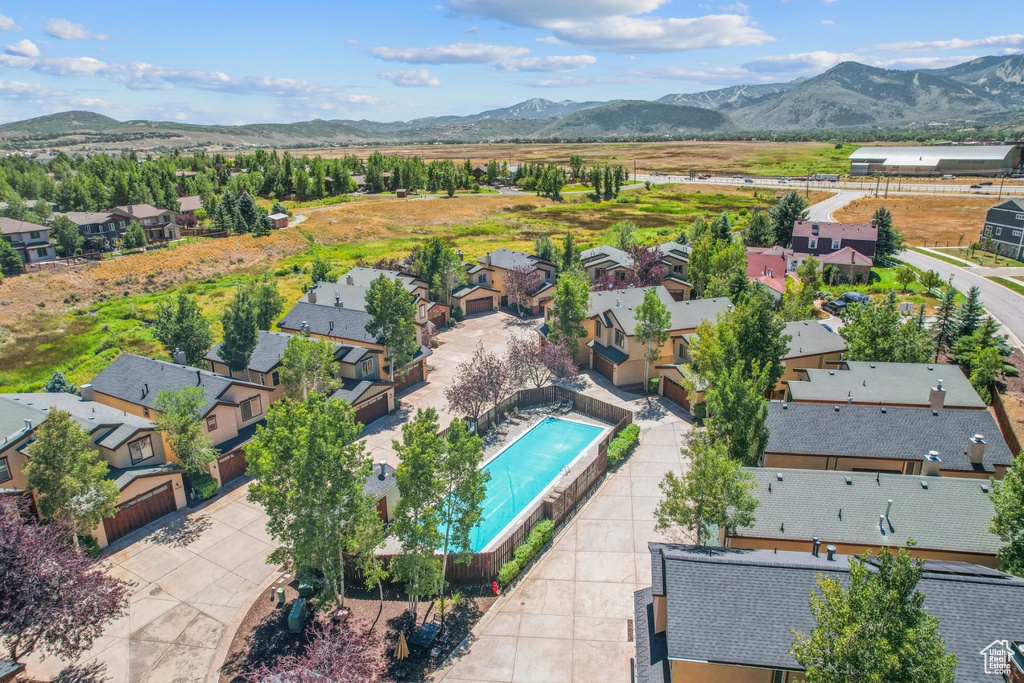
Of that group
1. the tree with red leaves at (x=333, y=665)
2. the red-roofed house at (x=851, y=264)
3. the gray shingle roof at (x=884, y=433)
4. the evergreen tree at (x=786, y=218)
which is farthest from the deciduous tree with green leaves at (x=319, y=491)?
the evergreen tree at (x=786, y=218)

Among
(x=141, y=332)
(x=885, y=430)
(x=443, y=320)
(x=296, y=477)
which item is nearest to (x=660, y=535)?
(x=885, y=430)

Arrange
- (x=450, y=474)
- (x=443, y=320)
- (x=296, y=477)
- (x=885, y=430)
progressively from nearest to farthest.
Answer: (x=296, y=477)
(x=450, y=474)
(x=885, y=430)
(x=443, y=320)

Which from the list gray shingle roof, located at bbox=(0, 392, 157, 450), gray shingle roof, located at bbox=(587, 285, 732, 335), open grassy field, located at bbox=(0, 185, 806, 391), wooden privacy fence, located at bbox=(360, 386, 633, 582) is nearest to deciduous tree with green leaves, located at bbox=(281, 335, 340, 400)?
gray shingle roof, located at bbox=(0, 392, 157, 450)

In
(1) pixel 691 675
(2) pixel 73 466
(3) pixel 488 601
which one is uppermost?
(2) pixel 73 466

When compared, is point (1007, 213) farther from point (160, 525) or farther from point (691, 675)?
point (160, 525)

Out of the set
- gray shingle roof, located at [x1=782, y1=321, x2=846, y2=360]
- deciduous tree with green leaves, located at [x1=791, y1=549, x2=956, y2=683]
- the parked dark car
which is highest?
deciduous tree with green leaves, located at [x1=791, y1=549, x2=956, y2=683]

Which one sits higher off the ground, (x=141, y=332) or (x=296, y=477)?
(x=296, y=477)

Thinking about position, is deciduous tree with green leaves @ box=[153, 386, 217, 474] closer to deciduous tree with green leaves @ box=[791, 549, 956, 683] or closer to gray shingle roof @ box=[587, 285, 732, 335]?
deciduous tree with green leaves @ box=[791, 549, 956, 683]
